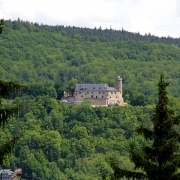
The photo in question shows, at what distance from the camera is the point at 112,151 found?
4951 inches

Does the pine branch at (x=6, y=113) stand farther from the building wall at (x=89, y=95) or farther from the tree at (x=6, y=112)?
the building wall at (x=89, y=95)

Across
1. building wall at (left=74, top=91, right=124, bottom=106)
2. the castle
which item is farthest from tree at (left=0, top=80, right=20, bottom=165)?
building wall at (left=74, top=91, right=124, bottom=106)

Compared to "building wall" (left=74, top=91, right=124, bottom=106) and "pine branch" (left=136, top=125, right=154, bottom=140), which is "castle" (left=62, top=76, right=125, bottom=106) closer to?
"building wall" (left=74, top=91, right=124, bottom=106)

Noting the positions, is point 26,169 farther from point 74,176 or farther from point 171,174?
point 171,174

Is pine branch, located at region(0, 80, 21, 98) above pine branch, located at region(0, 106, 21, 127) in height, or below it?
above

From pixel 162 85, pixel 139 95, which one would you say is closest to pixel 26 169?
pixel 139 95

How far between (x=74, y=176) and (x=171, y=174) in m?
101

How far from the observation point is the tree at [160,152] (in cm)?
1866

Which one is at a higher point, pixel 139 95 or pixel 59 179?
pixel 139 95

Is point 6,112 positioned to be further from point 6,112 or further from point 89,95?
point 89,95

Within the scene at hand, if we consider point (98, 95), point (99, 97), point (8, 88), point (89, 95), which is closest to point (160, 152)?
point (8, 88)

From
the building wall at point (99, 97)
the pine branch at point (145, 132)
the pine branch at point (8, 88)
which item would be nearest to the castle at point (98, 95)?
the building wall at point (99, 97)

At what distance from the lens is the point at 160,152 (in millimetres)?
18922

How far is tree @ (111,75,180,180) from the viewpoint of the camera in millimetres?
18656
